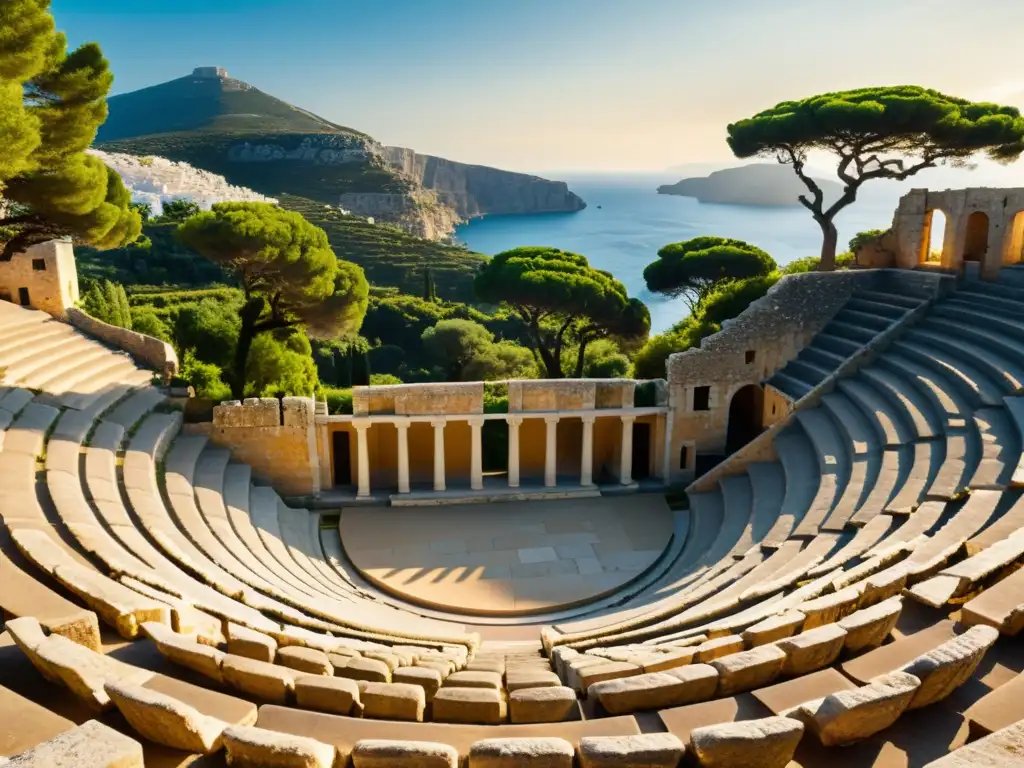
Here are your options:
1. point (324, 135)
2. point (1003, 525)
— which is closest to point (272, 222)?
point (1003, 525)

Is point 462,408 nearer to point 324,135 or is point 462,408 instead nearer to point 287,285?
point 287,285

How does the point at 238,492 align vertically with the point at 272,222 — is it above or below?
below

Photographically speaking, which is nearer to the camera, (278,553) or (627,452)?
(278,553)

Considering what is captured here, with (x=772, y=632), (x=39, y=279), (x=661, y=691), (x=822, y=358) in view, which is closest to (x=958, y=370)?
(x=822, y=358)

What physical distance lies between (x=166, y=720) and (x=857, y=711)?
3.86m

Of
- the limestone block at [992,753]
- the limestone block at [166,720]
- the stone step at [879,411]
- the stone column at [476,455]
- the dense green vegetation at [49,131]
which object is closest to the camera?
the limestone block at [992,753]

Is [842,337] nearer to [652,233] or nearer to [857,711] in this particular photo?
[857,711]

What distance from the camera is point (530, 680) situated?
617 centimetres

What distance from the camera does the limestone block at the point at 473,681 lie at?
5.94 m

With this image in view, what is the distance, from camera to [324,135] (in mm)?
116250

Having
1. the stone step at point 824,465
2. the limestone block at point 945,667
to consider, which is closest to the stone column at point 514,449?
the stone step at point 824,465

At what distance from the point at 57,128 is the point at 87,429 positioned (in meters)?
7.11

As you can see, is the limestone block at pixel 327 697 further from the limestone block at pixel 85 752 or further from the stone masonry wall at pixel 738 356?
the stone masonry wall at pixel 738 356

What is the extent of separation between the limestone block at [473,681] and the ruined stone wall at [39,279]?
56.8ft
